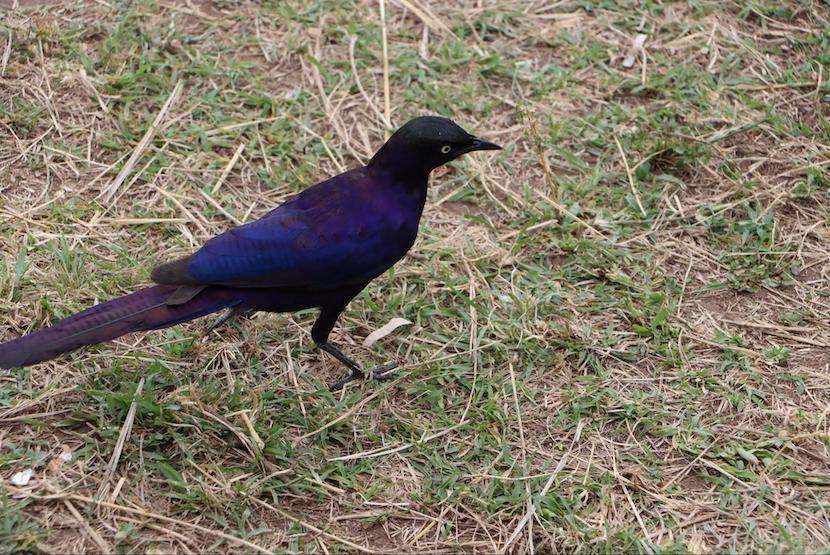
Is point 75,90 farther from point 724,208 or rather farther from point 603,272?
point 724,208

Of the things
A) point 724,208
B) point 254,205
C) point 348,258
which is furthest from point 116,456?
point 724,208

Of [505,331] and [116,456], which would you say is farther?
[505,331]

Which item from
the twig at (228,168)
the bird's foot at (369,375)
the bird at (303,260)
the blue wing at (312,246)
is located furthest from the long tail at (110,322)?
the twig at (228,168)

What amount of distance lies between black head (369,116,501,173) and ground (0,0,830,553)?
0.82 meters

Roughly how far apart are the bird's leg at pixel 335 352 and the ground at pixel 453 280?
0.06 meters

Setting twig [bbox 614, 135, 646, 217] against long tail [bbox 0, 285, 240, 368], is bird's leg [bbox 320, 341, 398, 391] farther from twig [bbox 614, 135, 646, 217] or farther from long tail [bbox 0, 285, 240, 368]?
twig [bbox 614, 135, 646, 217]

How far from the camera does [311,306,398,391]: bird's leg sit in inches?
165

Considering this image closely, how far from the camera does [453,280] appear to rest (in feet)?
15.8

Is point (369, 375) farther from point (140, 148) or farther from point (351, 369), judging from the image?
point (140, 148)

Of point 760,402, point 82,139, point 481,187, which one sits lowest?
point 760,402

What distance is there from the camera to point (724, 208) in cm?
519

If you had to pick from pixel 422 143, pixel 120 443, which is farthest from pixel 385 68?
pixel 120 443

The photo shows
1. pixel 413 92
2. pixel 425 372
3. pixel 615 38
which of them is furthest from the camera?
pixel 615 38

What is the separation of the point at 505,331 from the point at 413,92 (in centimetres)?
190
